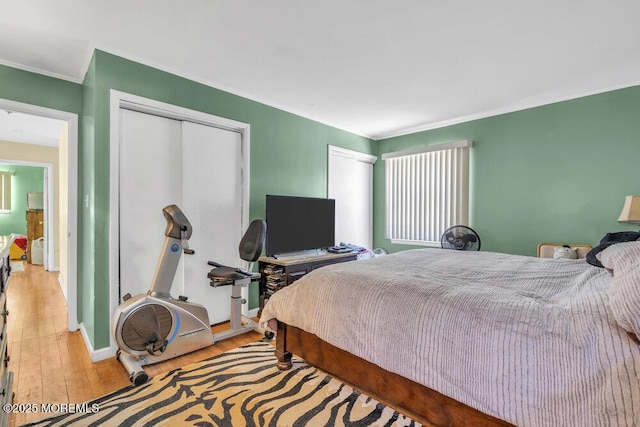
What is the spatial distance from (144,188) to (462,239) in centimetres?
339

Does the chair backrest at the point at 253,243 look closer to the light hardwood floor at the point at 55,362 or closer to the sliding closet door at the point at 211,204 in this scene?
the sliding closet door at the point at 211,204

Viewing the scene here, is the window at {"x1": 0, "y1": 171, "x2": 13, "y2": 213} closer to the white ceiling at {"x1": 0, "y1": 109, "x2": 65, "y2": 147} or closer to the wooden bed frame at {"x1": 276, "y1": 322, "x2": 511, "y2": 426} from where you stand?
the white ceiling at {"x1": 0, "y1": 109, "x2": 65, "y2": 147}

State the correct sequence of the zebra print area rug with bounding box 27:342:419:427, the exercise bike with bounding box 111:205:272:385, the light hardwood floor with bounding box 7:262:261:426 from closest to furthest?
the zebra print area rug with bounding box 27:342:419:427 → the light hardwood floor with bounding box 7:262:261:426 → the exercise bike with bounding box 111:205:272:385

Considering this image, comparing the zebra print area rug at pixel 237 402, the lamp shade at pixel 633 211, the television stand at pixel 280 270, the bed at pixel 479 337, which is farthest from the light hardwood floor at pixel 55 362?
the lamp shade at pixel 633 211

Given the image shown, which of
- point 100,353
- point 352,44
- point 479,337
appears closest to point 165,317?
point 100,353

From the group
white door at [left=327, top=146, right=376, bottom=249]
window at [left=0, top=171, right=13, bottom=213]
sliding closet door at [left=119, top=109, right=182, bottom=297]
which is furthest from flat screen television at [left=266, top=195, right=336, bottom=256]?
window at [left=0, top=171, right=13, bottom=213]

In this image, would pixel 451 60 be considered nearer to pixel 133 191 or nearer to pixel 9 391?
pixel 133 191

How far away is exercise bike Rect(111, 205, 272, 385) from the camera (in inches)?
79.7

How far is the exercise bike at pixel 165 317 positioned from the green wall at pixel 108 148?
497 millimetres

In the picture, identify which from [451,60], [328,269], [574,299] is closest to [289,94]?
[451,60]

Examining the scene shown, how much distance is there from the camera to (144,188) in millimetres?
2637

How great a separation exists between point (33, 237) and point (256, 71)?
6726 mm

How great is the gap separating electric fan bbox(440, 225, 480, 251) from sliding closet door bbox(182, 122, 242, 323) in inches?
97.4

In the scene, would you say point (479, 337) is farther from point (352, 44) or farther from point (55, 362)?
point (55, 362)
